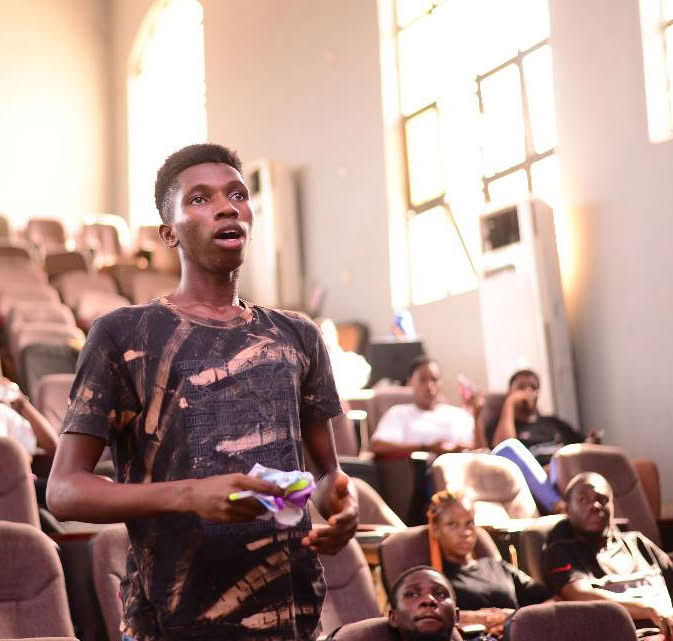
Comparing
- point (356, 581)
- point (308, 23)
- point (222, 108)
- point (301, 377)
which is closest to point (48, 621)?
point (356, 581)

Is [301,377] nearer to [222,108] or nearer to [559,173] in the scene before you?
[559,173]

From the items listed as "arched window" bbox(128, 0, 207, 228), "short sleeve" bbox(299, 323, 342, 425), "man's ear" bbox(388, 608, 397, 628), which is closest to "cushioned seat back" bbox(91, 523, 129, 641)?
"man's ear" bbox(388, 608, 397, 628)

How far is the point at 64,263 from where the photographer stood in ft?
30.5

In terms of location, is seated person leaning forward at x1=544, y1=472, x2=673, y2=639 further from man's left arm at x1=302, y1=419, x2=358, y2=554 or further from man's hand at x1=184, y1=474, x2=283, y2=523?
man's hand at x1=184, y1=474, x2=283, y2=523

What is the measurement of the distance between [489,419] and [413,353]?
4.94 feet

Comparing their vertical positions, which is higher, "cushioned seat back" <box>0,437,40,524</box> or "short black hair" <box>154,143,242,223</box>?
"short black hair" <box>154,143,242,223</box>

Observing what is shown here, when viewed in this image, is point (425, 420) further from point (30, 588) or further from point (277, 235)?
point (277, 235)

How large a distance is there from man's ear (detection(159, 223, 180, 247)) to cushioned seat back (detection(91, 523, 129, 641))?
2261mm

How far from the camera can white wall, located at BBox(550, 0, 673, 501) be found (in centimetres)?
588

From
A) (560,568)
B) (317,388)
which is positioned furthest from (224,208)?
(560,568)

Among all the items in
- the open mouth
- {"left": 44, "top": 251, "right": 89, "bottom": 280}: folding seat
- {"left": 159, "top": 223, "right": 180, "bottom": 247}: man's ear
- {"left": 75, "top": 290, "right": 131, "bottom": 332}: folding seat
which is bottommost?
the open mouth

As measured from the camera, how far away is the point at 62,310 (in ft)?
26.7

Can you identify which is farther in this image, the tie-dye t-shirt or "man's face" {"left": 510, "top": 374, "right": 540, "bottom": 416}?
"man's face" {"left": 510, "top": 374, "right": 540, "bottom": 416}

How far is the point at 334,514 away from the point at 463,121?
6.92 meters
